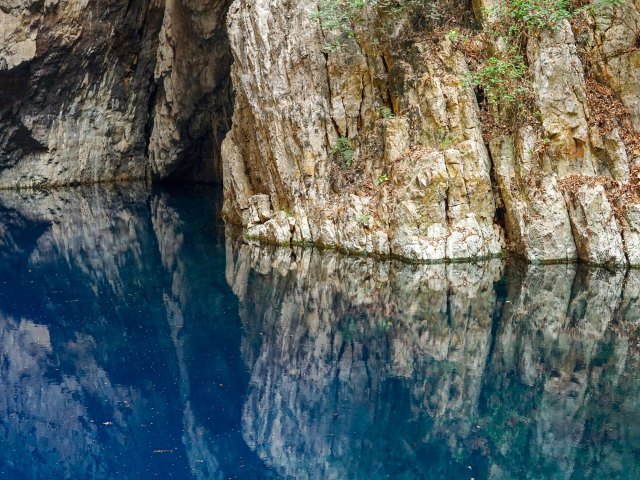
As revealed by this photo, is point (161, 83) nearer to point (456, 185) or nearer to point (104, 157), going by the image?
point (104, 157)

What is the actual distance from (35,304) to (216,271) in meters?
3.67

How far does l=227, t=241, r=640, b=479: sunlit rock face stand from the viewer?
6.48 meters

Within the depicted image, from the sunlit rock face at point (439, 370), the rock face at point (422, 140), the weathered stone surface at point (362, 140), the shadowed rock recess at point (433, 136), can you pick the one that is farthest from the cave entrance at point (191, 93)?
the sunlit rock face at point (439, 370)

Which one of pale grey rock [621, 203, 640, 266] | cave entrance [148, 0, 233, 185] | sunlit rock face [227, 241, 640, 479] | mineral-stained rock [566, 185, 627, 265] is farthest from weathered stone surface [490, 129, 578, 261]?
cave entrance [148, 0, 233, 185]

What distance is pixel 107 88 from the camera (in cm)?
3097

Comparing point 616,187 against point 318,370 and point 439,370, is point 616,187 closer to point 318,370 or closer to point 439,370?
point 439,370

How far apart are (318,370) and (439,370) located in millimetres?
1550

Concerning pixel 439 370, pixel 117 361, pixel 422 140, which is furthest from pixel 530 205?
pixel 117 361

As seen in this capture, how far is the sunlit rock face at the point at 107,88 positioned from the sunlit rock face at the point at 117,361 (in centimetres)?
1178

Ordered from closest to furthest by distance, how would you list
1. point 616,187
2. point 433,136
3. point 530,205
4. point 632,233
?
1. point 632,233
2. point 616,187
3. point 530,205
4. point 433,136

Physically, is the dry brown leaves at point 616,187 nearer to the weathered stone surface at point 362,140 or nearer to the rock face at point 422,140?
the rock face at point 422,140

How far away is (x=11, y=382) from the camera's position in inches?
329

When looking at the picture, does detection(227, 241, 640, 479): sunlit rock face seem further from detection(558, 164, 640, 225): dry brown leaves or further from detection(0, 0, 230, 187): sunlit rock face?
detection(0, 0, 230, 187): sunlit rock face

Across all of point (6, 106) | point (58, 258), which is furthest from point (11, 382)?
point (6, 106)
